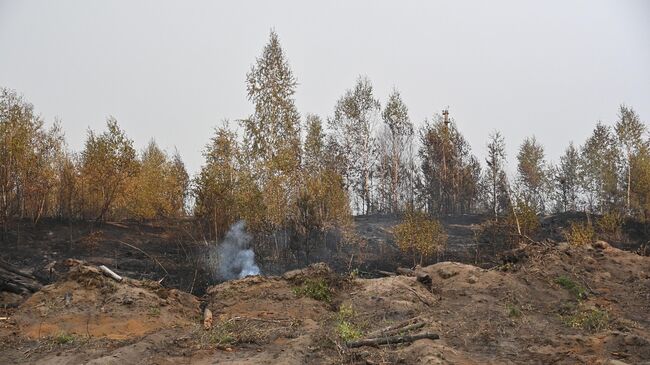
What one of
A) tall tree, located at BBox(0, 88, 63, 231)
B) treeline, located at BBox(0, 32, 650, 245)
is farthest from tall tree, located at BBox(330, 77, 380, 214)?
tall tree, located at BBox(0, 88, 63, 231)

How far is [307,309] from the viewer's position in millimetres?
12070

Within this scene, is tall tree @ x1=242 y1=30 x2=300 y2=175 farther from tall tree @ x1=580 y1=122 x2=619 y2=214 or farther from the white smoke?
tall tree @ x1=580 y1=122 x2=619 y2=214

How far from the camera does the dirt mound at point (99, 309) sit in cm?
1092

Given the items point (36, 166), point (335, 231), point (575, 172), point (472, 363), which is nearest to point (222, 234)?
point (335, 231)

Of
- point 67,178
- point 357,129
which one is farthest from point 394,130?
point 67,178

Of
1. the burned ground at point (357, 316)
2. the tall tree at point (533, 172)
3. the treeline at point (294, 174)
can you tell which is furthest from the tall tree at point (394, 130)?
the burned ground at point (357, 316)

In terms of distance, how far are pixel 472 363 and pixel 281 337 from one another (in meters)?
3.73

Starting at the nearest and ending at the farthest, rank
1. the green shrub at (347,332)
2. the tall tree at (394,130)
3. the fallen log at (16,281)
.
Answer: the green shrub at (347,332)
the fallen log at (16,281)
the tall tree at (394,130)

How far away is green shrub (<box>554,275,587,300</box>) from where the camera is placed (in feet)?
42.4

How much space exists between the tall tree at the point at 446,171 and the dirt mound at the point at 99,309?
95.7 ft

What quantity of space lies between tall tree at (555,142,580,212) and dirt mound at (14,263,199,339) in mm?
38017

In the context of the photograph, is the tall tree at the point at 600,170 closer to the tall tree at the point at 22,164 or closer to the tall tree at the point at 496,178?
the tall tree at the point at 496,178

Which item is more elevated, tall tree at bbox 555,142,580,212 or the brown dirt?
tall tree at bbox 555,142,580,212

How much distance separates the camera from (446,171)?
3931 centimetres
